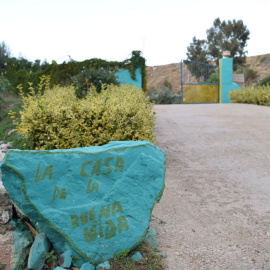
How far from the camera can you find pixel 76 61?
14656 millimetres

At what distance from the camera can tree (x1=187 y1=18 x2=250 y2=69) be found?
1293 inches

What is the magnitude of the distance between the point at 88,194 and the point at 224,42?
111 ft

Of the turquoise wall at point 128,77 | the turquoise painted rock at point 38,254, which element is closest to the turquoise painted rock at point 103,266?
the turquoise painted rock at point 38,254

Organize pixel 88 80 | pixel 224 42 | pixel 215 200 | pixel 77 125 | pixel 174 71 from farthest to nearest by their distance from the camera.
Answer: pixel 174 71 < pixel 224 42 < pixel 88 80 < pixel 77 125 < pixel 215 200

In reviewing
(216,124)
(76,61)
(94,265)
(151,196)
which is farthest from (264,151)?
(76,61)

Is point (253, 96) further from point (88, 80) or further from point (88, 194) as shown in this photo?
point (88, 194)

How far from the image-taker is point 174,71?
46531 millimetres

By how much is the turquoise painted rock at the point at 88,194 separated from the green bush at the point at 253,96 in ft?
39.1

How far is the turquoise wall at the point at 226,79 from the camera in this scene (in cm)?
1772

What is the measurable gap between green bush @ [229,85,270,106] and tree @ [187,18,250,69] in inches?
729

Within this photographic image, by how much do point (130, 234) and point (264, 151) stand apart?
414cm

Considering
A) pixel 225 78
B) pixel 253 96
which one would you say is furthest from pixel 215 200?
pixel 225 78

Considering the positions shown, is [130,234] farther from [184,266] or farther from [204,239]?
[204,239]

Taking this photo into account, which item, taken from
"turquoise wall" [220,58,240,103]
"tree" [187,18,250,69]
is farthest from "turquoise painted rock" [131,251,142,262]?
"tree" [187,18,250,69]
